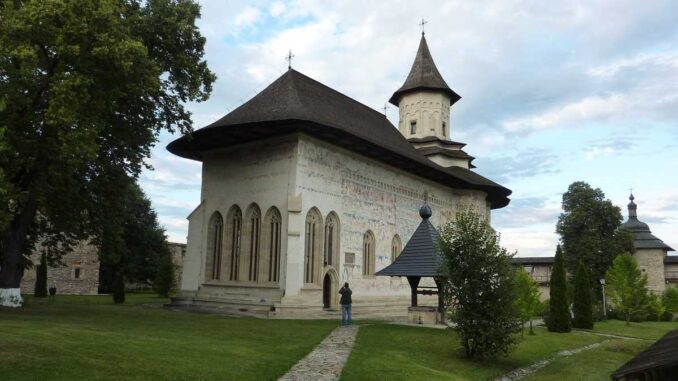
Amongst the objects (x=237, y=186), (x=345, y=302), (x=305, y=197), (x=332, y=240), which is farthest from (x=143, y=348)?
(x=237, y=186)

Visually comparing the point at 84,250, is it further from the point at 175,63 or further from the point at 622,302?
the point at 622,302

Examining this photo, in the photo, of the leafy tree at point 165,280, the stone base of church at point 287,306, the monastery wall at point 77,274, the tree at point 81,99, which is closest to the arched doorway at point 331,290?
the stone base of church at point 287,306

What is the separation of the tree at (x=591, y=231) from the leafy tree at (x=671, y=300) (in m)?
4.01

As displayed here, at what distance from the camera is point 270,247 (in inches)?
834

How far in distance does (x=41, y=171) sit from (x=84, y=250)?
2415 centimetres

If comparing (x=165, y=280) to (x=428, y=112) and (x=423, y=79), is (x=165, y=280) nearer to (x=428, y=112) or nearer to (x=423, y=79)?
(x=428, y=112)

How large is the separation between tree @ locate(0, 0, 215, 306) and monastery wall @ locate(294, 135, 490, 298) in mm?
5303

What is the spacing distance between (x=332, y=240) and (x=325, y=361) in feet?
39.9

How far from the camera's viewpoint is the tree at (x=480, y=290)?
11852mm

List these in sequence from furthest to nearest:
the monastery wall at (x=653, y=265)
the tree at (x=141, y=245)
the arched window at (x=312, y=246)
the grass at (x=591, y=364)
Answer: the monastery wall at (x=653, y=265), the tree at (x=141, y=245), the arched window at (x=312, y=246), the grass at (x=591, y=364)

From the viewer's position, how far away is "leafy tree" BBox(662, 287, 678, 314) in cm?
3753

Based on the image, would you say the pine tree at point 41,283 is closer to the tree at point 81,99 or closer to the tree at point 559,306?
the tree at point 81,99

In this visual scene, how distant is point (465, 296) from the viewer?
474 inches

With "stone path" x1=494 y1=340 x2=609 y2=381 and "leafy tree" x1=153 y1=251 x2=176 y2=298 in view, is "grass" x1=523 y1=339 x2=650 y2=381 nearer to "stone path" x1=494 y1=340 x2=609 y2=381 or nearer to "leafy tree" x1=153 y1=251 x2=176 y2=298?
"stone path" x1=494 y1=340 x2=609 y2=381
